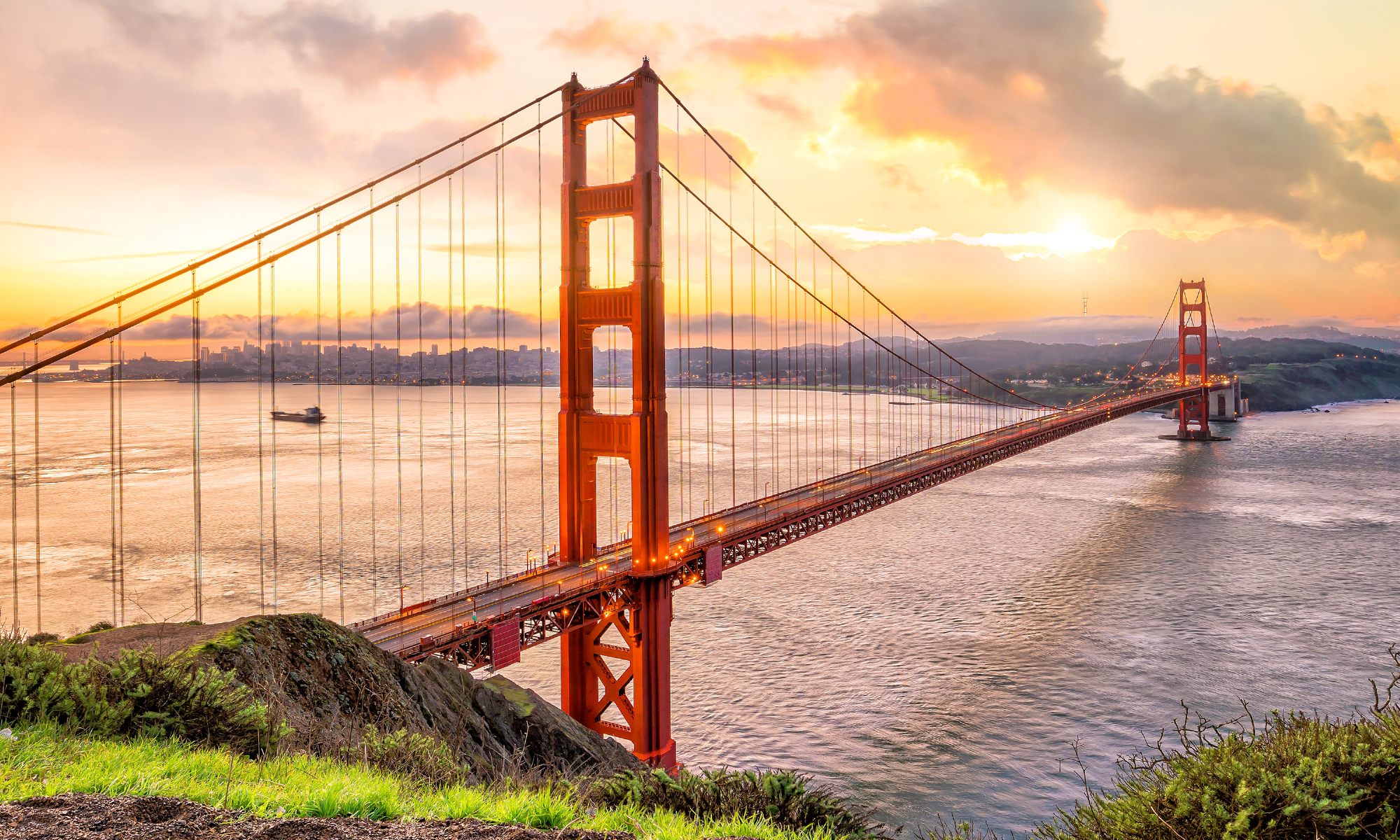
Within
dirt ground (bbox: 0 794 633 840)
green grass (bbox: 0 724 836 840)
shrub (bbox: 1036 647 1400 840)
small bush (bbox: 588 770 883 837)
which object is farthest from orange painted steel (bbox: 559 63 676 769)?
shrub (bbox: 1036 647 1400 840)

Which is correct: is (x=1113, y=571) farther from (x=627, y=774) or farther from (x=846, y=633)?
(x=627, y=774)

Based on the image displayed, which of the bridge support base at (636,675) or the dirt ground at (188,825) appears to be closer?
the dirt ground at (188,825)

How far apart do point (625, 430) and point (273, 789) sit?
1425 cm

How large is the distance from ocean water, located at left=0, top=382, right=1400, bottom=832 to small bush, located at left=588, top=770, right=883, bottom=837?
814cm

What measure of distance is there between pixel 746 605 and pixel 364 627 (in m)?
17.8

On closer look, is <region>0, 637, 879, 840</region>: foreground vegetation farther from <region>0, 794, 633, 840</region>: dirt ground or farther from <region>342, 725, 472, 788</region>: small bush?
<region>0, 794, 633, 840</region>: dirt ground

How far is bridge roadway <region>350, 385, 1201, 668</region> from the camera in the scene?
1465 centimetres

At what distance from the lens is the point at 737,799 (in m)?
7.22

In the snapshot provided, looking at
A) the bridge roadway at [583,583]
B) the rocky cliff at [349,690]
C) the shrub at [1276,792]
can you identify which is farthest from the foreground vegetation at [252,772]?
the bridge roadway at [583,583]

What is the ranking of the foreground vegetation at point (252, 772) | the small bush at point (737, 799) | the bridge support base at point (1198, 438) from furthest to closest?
1. the bridge support base at point (1198, 438)
2. the small bush at point (737, 799)
3. the foreground vegetation at point (252, 772)

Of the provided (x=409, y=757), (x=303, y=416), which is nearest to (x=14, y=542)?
(x=409, y=757)

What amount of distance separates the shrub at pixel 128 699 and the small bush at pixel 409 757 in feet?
3.13

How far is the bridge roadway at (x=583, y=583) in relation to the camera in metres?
14.6

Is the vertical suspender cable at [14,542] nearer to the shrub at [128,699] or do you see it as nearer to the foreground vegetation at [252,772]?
the shrub at [128,699]
